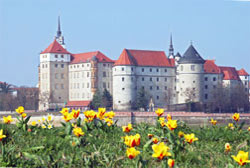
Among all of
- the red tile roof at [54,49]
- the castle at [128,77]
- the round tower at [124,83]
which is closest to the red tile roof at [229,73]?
the castle at [128,77]

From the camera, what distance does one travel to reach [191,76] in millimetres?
64312

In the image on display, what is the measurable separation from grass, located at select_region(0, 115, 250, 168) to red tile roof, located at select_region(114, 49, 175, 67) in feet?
197

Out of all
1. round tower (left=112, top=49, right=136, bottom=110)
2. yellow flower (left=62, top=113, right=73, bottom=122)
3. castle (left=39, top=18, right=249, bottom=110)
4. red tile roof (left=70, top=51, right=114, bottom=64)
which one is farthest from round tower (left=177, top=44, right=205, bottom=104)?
yellow flower (left=62, top=113, right=73, bottom=122)

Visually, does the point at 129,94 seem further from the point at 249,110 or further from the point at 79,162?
the point at 79,162

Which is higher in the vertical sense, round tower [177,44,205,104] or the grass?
round tower [177,44,205,104]

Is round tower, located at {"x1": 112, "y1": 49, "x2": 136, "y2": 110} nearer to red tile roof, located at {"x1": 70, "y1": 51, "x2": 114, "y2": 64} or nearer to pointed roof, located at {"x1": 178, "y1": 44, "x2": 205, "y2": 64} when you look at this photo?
red tile roof, located at {"x1": 70, "y1": 51, "x2": 114, "y2": 64}

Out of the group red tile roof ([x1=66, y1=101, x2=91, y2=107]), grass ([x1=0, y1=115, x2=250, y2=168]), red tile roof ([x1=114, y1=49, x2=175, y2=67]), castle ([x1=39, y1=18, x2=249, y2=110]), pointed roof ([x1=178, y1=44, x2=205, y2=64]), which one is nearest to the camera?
grass ([x1=0, y1=115, x2=250, y2=168])

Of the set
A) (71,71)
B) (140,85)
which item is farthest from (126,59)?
(71,71)

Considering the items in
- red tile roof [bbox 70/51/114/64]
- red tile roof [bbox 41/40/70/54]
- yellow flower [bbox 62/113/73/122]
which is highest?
red tile roof [bbox 41/40/70/54]

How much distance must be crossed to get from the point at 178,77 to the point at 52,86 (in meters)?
16.9

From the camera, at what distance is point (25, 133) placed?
6414mm

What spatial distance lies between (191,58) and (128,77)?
8.11 metres

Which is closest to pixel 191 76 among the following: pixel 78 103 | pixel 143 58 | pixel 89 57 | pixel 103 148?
pixel 143 58

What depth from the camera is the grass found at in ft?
16.4
